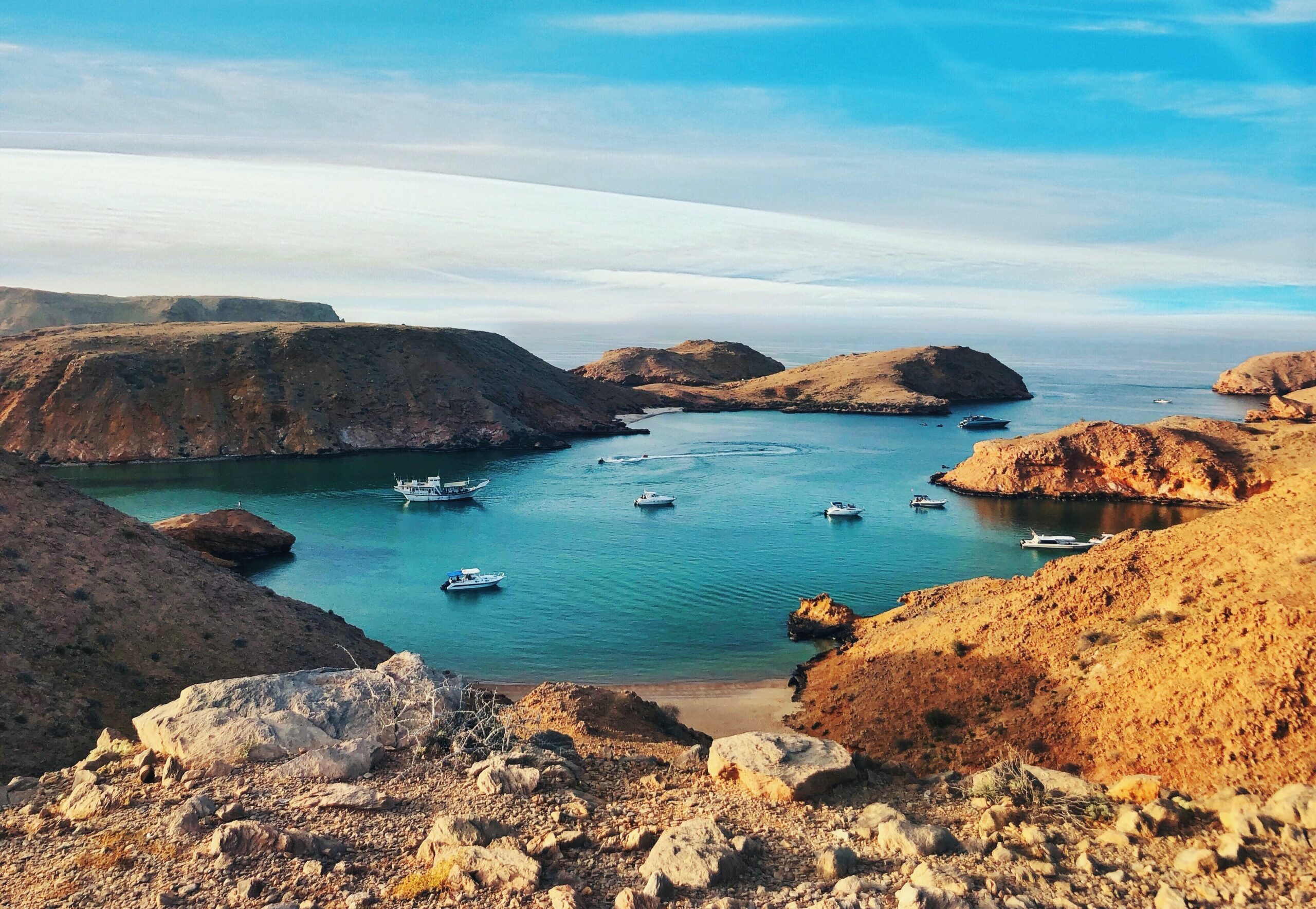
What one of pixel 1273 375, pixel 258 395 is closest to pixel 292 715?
pixel 258 395

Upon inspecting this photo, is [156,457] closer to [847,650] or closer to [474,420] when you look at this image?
[474,420]

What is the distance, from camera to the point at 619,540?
59.1 m

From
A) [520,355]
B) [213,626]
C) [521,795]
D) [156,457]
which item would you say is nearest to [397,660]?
[521,795]

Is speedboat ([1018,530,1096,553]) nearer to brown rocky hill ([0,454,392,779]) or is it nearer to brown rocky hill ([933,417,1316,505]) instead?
brown rocky hill ([933,417,1316,505])

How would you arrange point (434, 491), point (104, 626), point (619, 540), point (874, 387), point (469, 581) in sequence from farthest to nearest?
point (874, 387) < point (434, 491) < point (619, 540) < point (469, 581) < point (104, 626)

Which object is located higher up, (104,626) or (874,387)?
(874,387)

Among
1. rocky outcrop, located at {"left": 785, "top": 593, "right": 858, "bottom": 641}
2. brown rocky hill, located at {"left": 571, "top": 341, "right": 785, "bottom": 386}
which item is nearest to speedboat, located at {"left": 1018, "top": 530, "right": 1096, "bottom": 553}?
rocky outcrop, located at {"left": 785, "top": 593, "right": 858, "bottom": 641}

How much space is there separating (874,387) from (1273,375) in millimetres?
87105

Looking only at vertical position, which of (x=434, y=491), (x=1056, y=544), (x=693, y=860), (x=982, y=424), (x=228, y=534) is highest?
(x=982, y=424)

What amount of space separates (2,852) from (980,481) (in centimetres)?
7583

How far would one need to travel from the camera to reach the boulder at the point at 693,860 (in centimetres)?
1082

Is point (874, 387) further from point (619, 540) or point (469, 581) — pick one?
point (469, 581)

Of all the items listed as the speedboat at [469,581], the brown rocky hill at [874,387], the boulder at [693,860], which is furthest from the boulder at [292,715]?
the brown rocky hill at [874,387]

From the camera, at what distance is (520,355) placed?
13475 cm
